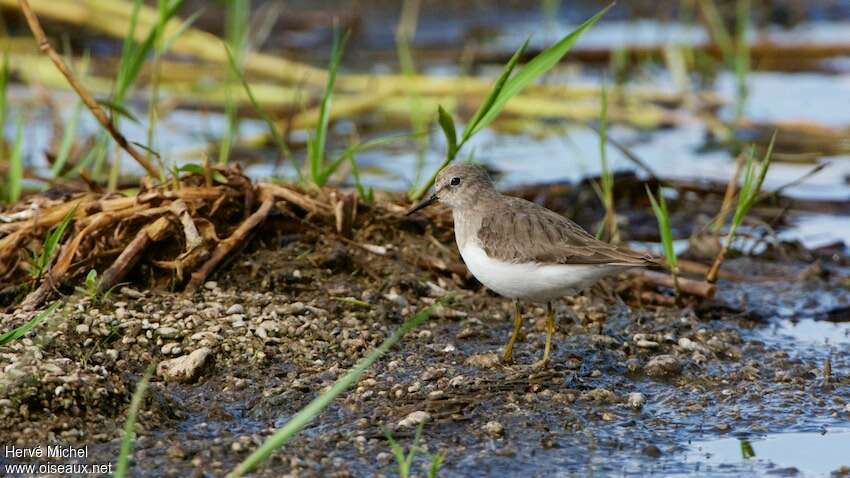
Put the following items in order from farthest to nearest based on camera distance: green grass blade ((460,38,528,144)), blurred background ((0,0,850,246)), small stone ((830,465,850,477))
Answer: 1. blurred background ((0,0,850,246))
2. green grass blade ((460,38,528,144))
3. small stone ((830,465,850,477))

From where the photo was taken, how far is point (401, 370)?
192 inches

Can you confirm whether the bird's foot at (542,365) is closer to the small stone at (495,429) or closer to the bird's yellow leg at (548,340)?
the bird's yellow leg at (548,340)

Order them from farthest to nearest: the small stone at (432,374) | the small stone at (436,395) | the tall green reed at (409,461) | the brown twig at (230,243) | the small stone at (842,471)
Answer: the brown twig at (230,243) → the small stone at (432,374) → the small stone at (436,395) → the small stone at (842,471) → the tall green reed at (409,461)

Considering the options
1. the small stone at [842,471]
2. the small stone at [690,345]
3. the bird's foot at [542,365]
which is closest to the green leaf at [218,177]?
the bird's foot at [542,365]

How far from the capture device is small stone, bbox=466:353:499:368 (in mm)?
4965

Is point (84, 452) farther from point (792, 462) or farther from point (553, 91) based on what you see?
point (553, 91)

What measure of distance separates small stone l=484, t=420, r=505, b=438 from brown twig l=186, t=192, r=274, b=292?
165cm

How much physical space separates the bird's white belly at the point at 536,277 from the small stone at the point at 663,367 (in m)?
0.47

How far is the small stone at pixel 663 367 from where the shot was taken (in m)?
5.02

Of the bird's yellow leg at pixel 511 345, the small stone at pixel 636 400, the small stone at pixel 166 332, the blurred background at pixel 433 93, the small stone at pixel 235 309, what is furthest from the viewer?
the blurred background at pixel 433 93

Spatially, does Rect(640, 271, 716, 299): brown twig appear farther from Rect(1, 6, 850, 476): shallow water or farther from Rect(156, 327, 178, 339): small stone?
Rect(156, 327, 178, 339): small stone

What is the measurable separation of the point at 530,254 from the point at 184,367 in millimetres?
1429

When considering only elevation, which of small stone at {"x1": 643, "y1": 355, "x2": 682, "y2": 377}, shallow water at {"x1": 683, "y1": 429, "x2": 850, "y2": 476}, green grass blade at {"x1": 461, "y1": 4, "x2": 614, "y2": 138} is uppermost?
green grass blade at {"x1": 461, "y1": 4, "x2": 614, "y2": 138}

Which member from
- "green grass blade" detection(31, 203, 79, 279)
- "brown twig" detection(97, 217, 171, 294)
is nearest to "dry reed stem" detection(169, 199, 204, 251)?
"brown twig" detection(97, 217, 171, 294)
